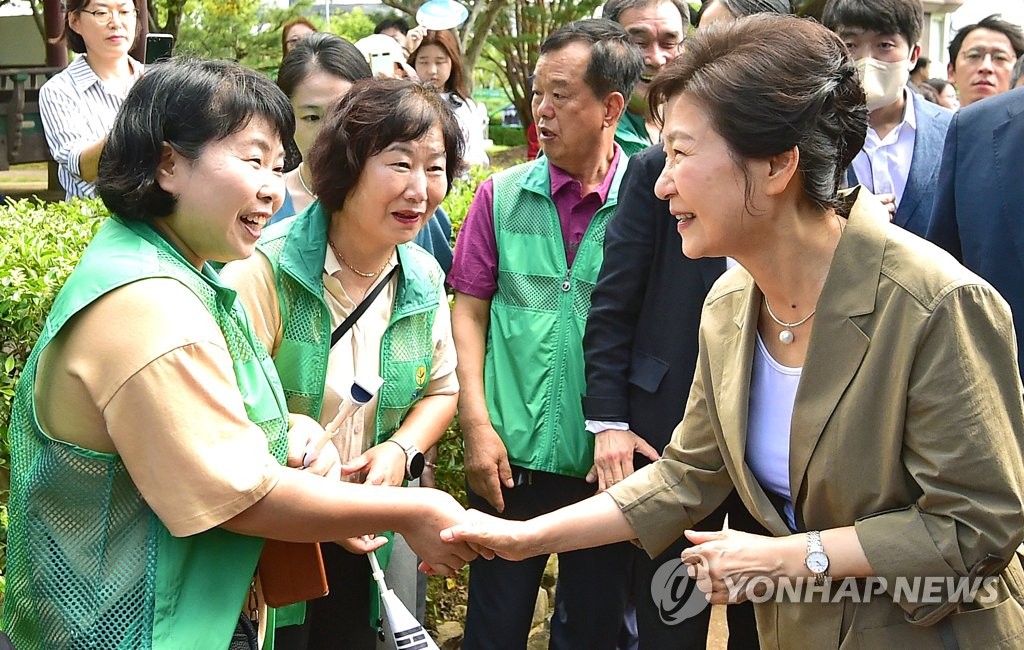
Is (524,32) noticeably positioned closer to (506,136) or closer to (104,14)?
(506,136)

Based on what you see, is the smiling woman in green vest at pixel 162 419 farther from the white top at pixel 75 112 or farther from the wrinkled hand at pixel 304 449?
the white top at pixel 75 112

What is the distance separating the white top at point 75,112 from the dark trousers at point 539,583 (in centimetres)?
329

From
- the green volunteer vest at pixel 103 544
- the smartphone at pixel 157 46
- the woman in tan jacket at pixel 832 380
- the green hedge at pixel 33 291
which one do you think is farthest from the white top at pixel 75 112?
the woman in tan jacket at pixel 832 380

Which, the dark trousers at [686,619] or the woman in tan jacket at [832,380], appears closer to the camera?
the woman in tan jacket at [832,380]

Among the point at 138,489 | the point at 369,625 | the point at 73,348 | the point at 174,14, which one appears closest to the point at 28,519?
the point at 138,489

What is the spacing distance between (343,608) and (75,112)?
3753 mm

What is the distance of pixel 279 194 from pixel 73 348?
598 millimetres

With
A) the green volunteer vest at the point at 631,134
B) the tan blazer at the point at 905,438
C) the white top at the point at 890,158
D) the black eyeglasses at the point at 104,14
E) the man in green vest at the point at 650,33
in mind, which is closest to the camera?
the tan blazer at the point at 905,438

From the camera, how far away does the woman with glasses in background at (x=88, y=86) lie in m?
5.81

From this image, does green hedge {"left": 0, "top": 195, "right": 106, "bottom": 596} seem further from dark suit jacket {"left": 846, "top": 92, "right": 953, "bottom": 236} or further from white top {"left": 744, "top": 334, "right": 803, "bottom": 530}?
dark suit jacket {"left": 846, "top": 92, "right": 953, "bottom": 236}

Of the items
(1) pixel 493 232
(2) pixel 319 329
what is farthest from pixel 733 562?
(1) pixel 493 232

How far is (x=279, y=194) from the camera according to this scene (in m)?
2.49

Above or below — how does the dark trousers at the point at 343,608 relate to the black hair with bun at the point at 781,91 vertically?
below

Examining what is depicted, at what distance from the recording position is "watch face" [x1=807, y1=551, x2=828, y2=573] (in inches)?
88.3
